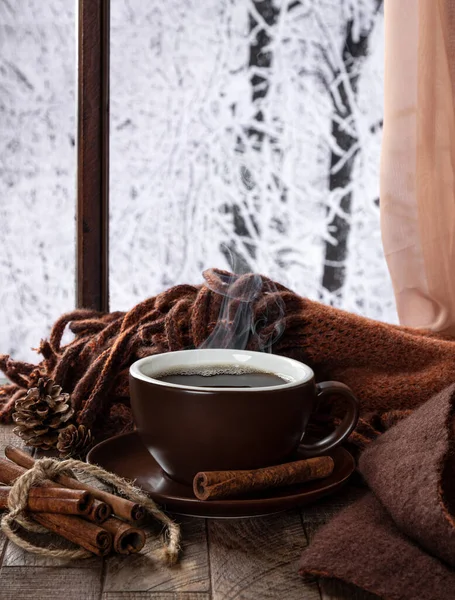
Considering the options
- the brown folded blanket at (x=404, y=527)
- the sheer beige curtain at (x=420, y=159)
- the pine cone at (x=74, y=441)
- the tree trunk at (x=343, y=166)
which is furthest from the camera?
the tree trunk at (x=343, y=166)

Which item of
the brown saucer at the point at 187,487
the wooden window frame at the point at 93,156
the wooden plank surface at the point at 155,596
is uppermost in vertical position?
the wooden window frame at the point at 93,156

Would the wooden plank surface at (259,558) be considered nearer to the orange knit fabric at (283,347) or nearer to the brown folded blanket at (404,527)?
the brown folded blanket at (404,527)

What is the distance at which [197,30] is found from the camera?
129cm

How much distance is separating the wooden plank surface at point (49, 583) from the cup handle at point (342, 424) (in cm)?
28

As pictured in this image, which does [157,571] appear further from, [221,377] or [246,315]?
[246,315]

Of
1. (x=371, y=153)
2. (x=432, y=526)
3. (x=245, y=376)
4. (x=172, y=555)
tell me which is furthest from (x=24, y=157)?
(x=432, y=526)

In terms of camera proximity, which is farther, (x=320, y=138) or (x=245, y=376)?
(x=320, y=138)

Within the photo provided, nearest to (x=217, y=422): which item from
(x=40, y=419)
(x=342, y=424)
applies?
(x=342, y=424)

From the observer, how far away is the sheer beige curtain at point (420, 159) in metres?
1.06

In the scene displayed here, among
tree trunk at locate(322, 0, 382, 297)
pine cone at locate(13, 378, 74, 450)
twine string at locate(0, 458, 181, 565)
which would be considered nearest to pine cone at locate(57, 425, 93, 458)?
pine cone at locate(13, 378, 74, 450)

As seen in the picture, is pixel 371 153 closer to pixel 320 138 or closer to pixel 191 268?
pixel 320 138

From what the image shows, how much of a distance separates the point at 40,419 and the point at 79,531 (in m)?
0.27

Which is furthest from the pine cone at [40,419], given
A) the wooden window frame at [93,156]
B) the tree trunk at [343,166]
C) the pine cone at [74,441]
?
the tree trunk at [343,166]

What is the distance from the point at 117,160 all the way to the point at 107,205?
0.13 m
